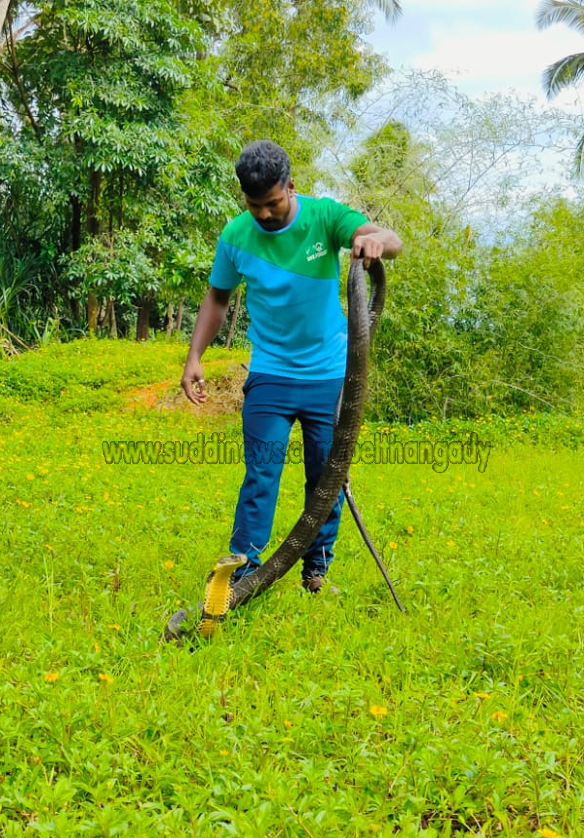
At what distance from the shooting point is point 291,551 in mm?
2766

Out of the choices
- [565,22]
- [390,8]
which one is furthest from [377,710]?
[565,22]

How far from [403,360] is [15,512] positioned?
223 inches

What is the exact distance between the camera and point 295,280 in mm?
2719

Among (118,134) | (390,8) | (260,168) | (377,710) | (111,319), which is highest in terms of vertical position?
(390,8)

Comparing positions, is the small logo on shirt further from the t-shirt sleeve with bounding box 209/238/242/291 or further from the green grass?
the green grass

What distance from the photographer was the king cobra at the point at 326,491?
8.44ft

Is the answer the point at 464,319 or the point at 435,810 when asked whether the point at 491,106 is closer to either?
the point at 464,319

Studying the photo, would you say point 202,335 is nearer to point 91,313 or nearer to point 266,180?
point 266,180

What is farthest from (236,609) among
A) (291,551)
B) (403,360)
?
(403,360)

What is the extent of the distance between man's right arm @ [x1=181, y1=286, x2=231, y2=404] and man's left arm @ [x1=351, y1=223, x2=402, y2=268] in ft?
2.22

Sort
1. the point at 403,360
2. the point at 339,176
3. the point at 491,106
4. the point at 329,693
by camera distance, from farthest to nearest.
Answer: the point at 339,176, the point at 491,106, the point at 403,360, the point at 329,693

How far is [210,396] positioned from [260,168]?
7752 millimetres
